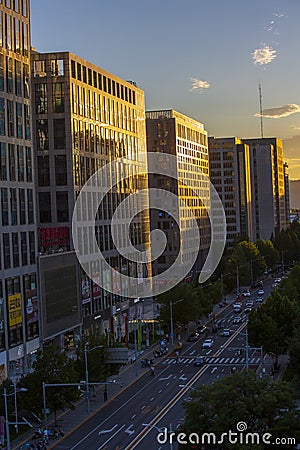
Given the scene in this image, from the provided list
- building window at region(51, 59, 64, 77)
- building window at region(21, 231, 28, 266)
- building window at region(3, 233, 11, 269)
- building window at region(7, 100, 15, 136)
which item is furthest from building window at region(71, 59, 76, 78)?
building window at region(3, 233, 11, 269)

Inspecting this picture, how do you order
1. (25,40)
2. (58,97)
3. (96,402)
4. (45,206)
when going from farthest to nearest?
(45,206)
(58,97)
(25,40)
(96,402)

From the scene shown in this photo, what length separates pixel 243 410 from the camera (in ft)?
148

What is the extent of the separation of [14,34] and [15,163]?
15833 mm

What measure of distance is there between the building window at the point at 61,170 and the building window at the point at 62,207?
5.65 ft

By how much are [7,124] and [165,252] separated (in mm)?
93596

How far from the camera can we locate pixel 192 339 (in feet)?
377

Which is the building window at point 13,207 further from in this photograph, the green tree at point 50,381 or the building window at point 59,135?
the building window at point 59,135

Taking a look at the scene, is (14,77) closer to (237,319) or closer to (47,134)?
(47,134)

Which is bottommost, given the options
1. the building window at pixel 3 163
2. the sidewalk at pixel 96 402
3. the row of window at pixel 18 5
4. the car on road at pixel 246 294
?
the sidewalk at pixel 96 402

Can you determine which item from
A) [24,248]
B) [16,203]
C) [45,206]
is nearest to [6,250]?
[24,248]

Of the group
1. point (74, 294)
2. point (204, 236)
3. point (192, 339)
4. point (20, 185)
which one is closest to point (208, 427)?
point (20, 185)

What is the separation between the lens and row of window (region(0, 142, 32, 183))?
3302 inches

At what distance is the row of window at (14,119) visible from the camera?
275 ft

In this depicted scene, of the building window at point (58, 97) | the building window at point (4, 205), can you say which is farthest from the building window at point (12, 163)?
the building window at point (58, 97)
